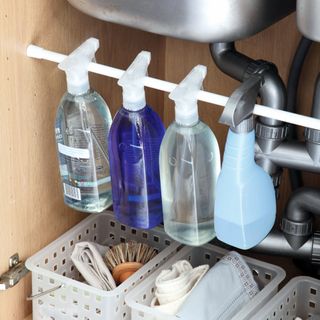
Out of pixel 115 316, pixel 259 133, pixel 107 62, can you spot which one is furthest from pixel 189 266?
pixel 107 62

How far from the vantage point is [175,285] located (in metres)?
1.39

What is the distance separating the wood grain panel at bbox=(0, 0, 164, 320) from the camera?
53.5 inches

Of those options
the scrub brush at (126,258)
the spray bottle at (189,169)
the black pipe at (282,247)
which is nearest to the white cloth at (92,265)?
the scrub brush at (126,258)

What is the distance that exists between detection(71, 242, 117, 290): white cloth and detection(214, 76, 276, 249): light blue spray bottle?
0.27 metres

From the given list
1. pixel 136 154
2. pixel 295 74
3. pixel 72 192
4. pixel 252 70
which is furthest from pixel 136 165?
pixel 295 74

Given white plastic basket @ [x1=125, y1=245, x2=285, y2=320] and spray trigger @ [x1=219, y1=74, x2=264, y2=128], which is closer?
spray trigger @ [x1=219, y1=74, x2=264, y2=128]

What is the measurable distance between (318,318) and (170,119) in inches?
22.7

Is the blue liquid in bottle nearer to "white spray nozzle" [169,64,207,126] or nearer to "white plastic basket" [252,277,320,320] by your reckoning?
"white spray nozzle" [169,64,207,126]

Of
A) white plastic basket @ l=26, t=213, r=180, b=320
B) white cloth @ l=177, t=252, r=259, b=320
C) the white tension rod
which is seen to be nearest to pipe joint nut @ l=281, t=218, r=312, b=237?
white cloth @ l=177, t=252, r=259, b=320

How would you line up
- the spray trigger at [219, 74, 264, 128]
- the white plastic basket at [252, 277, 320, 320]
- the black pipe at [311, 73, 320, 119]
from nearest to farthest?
the spray trigger at [219, 74, 264, 128], the black pipe at [311, 73, 320, 119], the white plastic basket at [252, 277, 320, 320]

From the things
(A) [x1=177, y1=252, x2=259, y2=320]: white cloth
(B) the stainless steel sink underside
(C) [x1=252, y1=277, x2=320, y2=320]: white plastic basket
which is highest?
(B) the stainless steel sink underside

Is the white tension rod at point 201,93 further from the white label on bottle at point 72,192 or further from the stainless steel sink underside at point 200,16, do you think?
the white label on bottle at point 72,192

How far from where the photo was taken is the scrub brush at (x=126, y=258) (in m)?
1.51

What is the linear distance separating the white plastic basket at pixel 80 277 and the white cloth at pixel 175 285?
6 centimetres
